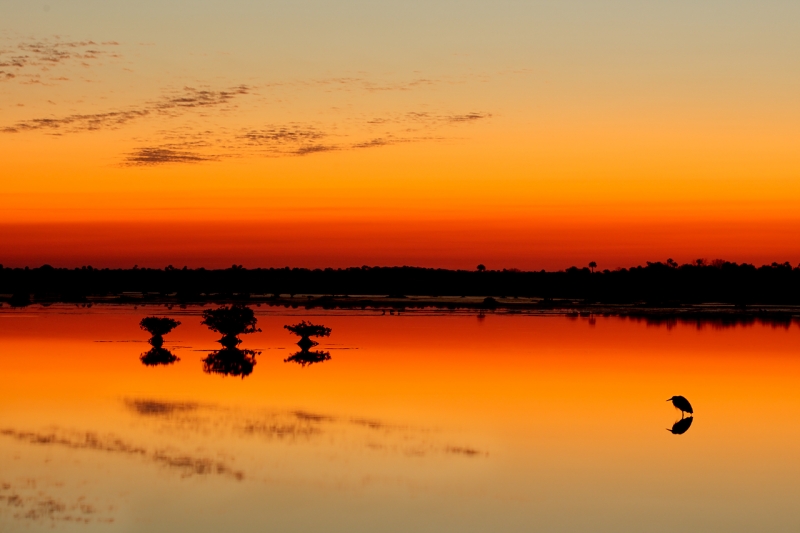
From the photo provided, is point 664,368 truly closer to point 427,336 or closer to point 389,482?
point 427,336

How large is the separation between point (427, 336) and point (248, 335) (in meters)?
8.23

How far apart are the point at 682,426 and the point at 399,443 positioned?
628 centimetres

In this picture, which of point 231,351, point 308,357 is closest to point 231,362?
point 308,357

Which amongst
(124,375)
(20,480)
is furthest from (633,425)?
(124,375)

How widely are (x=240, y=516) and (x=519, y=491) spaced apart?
4.12 metres

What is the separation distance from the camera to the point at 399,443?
1773 centimetres

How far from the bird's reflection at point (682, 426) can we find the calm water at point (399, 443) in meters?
0.21

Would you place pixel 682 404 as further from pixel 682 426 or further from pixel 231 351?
pixel 231 351

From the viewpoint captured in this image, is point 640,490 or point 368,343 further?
point 368,343

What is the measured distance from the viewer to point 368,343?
133 ft

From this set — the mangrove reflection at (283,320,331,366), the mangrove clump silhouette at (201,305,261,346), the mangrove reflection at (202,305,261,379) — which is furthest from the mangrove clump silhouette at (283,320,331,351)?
the mangrove clump silhouette at (201,305,261,346)

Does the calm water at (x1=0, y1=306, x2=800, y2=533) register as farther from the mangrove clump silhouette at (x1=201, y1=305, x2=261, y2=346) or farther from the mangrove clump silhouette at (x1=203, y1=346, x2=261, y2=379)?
the mangrove clump silhouette at (x1=201, y1=305, x2=261, y2=346)

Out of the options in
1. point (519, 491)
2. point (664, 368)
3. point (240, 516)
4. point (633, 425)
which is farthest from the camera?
point (664, 368)

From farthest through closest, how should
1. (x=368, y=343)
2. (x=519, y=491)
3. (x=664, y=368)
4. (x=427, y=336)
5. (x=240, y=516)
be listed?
(x=427, y=336), (x=368, y=343), (x=664, y=368), (x=519, y=491), (x=240, y=516)
